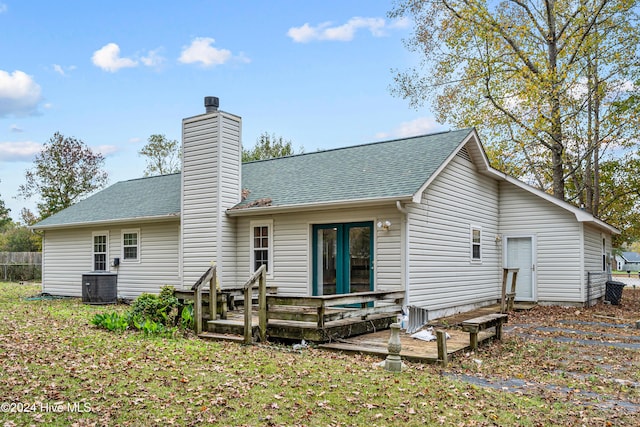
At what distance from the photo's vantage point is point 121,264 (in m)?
16.5

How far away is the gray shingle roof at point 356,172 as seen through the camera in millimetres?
11445

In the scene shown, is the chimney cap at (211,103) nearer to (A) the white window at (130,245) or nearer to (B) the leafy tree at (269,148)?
(A) the white window at (130,245)

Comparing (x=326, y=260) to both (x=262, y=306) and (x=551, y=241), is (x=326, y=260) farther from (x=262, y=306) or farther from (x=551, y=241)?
(x=551, y=241)

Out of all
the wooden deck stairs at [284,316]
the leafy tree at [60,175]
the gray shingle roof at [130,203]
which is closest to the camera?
the wooden deck stairs at [284,316]

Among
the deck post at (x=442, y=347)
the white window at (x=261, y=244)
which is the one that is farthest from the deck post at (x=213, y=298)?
the deck post at (x=442, y=347)

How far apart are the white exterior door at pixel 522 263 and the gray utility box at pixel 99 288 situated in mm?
12101

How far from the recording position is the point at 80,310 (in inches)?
529

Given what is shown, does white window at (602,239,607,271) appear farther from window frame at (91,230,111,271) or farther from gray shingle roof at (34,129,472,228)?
window frame at (91,230,111,271)

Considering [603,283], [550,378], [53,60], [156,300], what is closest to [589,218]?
[603,283]

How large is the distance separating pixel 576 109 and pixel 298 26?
1274cm

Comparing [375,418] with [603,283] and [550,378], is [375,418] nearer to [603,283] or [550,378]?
[550,378]

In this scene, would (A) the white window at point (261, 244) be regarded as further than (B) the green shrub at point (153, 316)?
Yes

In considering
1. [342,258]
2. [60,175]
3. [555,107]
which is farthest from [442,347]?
[60,175]

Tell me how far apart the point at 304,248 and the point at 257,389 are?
6498 mm
